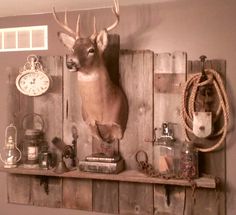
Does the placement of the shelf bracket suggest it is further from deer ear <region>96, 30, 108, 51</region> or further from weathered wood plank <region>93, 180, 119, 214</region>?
deer ear <region>96, 30, 108, 51</region>

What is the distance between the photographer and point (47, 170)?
2.02 meters

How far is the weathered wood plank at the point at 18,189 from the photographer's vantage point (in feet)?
7.32

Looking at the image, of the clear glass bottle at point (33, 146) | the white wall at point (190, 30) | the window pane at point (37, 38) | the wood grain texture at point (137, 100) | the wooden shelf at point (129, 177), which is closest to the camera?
the wooden shelf at point (129, 177)

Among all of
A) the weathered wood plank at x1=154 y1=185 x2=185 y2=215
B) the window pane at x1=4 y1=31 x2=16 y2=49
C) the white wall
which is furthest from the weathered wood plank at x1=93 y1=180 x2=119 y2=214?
the window pane at x1=4 y1=31 x2=16 y2=49

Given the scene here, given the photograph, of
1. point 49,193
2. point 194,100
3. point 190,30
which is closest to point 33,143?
point 49,193

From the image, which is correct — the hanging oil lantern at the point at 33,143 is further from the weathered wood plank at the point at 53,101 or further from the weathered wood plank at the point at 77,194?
the weathered wood plank at the point at 77,194

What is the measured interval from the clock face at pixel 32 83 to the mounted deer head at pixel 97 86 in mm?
311

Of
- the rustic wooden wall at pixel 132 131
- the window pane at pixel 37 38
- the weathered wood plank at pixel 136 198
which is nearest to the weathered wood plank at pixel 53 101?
the rustic wooden wall at pixel 132 131

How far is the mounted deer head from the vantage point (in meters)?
1.80

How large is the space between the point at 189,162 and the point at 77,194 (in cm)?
75

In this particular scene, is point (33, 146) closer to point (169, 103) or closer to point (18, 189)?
point (18, 189)

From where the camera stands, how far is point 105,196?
2.06m

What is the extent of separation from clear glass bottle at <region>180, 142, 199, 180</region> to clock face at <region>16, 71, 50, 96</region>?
931mm

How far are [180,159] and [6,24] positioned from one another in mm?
1437
